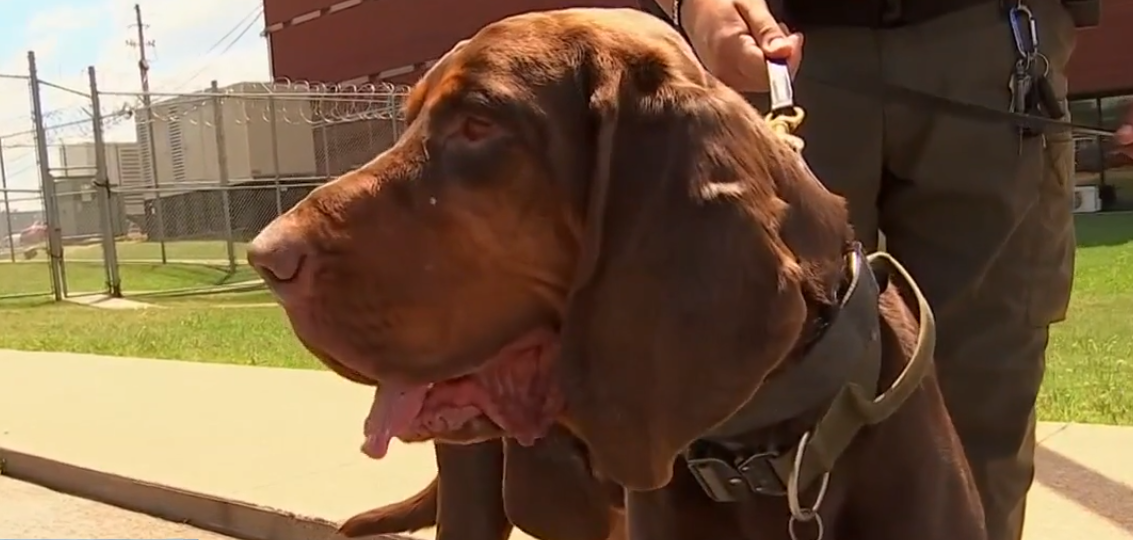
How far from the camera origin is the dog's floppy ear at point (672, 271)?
77.3 inches

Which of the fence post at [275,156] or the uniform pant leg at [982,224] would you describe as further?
the fence post at [275,156]

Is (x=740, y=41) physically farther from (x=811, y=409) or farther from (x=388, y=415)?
(x=388, y=415)

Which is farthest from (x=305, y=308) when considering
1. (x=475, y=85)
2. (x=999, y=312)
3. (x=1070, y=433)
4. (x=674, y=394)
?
(x=1070, y=433)

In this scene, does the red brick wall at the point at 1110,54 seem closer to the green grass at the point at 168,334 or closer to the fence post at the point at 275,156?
the fence post at the point at 275,156

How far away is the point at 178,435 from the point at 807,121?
183 inches

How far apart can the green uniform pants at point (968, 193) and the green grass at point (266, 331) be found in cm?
192

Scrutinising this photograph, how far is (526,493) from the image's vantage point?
2.74m

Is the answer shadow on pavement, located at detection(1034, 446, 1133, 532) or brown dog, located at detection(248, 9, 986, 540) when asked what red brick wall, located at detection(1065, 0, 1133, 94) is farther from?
brown dog, located at detection(248, 9, 986, 540)

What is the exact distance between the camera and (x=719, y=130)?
2029mm

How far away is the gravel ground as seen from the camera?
5574mm

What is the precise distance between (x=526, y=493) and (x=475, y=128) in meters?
0.89

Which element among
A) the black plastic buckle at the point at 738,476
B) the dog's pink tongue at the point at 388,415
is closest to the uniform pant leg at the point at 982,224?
the black plastic buckle at the point at 738,476

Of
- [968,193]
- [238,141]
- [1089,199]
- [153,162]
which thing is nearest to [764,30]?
[968,193]

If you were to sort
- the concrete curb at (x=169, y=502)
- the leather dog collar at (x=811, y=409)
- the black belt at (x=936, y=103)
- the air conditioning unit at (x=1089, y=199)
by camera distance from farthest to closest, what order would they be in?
the air conditioning unit at (x=1089, y=199) < the concrete curb at (x=169, y=502) < the black belt at (x=936, y=103) < the leather dog collar at (x=811, y=409)
